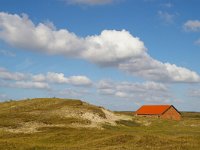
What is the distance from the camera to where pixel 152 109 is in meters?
144

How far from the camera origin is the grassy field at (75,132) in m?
45.7

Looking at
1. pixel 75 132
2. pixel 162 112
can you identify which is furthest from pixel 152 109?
pixel 75 132

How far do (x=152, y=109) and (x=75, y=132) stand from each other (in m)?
86.9

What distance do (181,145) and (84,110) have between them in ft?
173

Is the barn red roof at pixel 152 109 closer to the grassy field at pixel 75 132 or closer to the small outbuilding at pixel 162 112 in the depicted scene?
the small outbuilding at pixel 162 112

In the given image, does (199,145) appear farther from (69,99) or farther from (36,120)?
(69,99)

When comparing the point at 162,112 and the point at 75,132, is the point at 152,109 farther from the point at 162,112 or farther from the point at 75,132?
the point at 75,132

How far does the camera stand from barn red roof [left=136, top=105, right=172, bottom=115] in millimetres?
139250

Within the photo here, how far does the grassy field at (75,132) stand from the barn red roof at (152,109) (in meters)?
37.9

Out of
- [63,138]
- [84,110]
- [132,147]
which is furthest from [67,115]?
[132,147]

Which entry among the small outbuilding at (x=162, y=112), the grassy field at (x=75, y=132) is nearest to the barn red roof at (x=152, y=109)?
the small outbuilding at (x=162, y=112)

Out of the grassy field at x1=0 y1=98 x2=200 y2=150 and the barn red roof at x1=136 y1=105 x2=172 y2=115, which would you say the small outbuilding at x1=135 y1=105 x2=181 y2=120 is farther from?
the grassy field at x1=0 y1=98 x2=200 y2=150

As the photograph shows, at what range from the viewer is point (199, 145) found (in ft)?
145

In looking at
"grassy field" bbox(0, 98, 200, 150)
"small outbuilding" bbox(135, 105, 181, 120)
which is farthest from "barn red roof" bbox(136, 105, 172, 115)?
"grassy field" bbox(0, 98, 200, 150)
